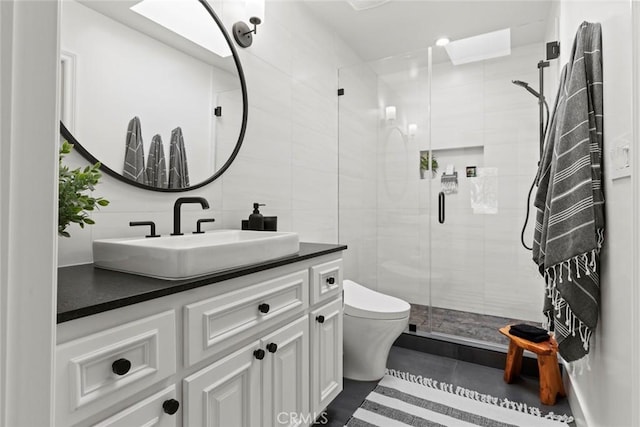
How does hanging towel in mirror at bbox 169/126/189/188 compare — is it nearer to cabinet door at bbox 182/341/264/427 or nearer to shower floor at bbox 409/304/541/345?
cabinet door at bbox 182/341/264/427

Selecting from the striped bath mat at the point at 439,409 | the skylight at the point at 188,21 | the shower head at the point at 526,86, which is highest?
the shower head at the point at 526,86

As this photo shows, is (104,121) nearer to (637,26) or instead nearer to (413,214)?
(637,26)

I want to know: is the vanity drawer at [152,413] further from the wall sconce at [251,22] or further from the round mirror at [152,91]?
the wall sconce at [251,22]

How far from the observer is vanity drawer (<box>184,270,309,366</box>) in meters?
0.96

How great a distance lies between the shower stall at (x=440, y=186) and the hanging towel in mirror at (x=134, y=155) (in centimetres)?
175

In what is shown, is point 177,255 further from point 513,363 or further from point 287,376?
point 513,363

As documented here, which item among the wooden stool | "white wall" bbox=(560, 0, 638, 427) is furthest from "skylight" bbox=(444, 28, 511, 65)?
the wooden stool

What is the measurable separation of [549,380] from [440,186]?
1561 millimetres

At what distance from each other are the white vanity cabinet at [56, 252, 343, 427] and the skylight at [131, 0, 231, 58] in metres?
1.15

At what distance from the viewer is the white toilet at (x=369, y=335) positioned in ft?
6.72

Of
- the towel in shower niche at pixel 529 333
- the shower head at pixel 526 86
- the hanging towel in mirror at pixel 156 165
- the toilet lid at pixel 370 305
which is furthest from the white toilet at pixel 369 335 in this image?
the shower head at pixel 526 86

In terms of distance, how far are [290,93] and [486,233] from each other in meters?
1.99

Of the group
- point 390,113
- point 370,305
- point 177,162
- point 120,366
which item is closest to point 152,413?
point 120,366

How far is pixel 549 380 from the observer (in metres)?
1.89
